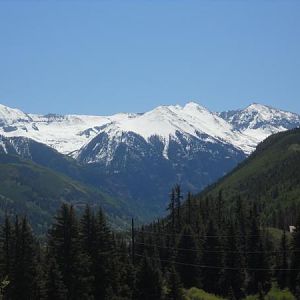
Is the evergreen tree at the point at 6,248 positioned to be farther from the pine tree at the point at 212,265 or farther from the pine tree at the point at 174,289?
the pine tree at the point at 212,265

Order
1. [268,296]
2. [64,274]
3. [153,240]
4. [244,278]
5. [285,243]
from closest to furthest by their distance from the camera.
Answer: [64,274] → [268,296] → [244,278] → [285,243] → [153,240]

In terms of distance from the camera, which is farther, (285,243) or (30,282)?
(285,243)

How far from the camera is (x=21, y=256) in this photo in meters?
85.3

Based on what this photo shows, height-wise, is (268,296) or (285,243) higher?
(285,243)

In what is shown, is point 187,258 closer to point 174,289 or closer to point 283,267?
point 283,267

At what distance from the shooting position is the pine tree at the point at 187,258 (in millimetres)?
112406

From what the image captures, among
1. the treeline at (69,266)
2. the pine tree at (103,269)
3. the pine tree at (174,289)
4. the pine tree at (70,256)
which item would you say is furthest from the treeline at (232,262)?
the pine tree at (70,256)

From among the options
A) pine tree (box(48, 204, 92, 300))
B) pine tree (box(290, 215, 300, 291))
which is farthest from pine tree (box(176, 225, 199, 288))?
pine tree (box(48, 204, 92, 300))

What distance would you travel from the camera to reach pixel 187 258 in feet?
381

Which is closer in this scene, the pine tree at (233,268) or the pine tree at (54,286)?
the pine tree at (54,286)

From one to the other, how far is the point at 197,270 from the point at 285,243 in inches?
764

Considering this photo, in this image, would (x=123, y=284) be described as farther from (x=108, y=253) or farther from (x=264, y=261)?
(x=264, y=261)

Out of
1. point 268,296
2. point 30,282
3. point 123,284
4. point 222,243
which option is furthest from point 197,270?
point 30,282

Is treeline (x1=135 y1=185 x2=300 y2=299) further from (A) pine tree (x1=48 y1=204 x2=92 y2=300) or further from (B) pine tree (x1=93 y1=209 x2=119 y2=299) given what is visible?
(A) pine tree (x1=48 y1=204 x2=92 y2=300)
